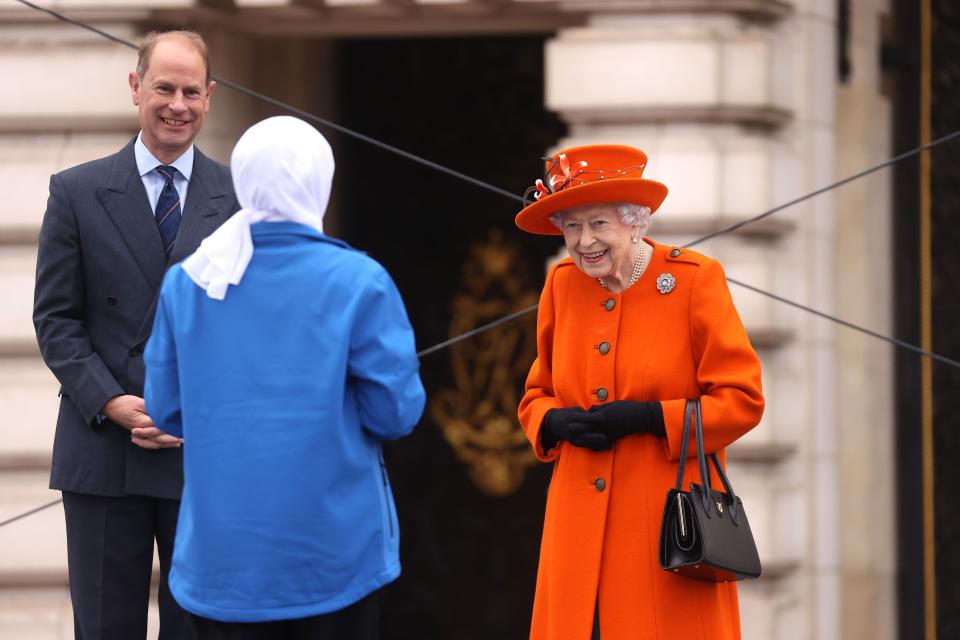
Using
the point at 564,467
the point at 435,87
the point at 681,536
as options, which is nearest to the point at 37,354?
the point at 435,87

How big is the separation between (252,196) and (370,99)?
12.8 ft

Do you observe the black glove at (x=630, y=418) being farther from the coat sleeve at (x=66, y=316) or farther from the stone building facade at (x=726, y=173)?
the stone building facade at (x=726, y=173)

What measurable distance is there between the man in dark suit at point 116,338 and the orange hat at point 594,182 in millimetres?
883

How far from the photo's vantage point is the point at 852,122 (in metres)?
6.31

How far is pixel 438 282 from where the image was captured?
7168mm

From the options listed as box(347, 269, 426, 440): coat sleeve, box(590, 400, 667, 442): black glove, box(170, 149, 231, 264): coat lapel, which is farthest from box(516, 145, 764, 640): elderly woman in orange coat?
box(170, 149, 231, 264): coat lapel

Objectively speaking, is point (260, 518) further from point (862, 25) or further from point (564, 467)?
point (862, 25)

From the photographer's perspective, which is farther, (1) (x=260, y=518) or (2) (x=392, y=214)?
(2) (x=392, y=214)

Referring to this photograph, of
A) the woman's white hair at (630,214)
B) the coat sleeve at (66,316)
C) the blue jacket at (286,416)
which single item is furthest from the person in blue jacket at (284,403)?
the coat sleeve at (66,316)

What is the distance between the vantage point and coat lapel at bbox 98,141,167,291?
4.10 meters

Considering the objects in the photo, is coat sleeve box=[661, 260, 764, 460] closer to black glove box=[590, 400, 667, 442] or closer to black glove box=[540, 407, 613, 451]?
black glove box=[590, 400, 667, 442]

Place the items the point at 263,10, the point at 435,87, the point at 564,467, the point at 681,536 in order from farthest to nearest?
the point at 435,87
the point at 263,10
the point at 564,467
the point at 681,536

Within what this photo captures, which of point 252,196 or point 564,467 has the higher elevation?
point 252,196

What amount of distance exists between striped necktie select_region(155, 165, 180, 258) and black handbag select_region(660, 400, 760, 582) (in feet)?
4.58
